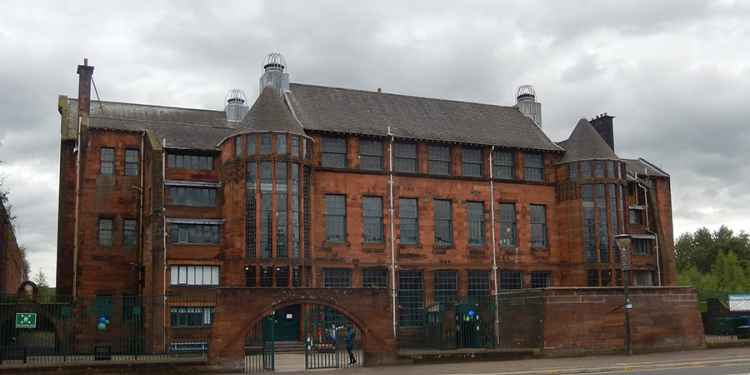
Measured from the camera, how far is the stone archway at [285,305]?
2911 cm

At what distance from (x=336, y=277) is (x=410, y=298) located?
4.70m

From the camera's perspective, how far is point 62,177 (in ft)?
164

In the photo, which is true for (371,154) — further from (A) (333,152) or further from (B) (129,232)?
(B) (129,232)

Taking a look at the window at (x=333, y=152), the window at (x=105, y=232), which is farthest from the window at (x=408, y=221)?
the window at (x=105, y=232)

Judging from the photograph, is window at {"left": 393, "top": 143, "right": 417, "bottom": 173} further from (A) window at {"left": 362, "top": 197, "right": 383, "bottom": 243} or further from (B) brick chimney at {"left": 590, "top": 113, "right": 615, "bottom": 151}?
(B) brick chimney at {"left": 590, "top": 113, "right": 615, "bottom": 151}

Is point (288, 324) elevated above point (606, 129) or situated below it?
below

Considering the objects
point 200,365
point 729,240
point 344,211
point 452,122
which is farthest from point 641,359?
point 729,240

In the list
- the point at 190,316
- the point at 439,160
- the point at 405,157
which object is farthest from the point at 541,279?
the point at 190,316

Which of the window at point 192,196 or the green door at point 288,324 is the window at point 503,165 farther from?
the window at point 192,196

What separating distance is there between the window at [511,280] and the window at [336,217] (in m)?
10.8

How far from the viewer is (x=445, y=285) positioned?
161ft

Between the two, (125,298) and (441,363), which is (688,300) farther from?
(125,298)

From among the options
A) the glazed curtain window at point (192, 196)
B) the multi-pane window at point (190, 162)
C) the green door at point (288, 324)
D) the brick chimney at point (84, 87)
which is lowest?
the green door at point (288, 324)

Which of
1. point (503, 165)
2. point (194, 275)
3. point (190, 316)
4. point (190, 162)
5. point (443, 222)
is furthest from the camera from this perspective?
point (503, 165)
